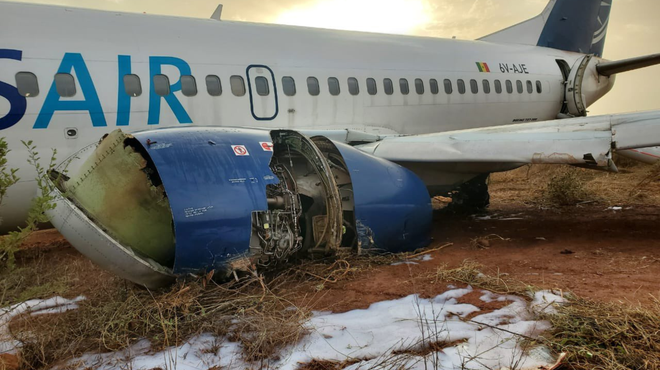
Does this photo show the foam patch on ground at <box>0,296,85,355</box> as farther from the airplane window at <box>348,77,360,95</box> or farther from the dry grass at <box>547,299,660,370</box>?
the airplane window at <box>348,77,360,95</box>

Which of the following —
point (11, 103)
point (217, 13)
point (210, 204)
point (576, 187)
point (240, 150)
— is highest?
point (217, 13)

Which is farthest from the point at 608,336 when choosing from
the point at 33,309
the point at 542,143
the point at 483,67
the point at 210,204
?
the point at 483,67

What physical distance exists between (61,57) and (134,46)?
1004 millimetres

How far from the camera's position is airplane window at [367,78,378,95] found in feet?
30.9

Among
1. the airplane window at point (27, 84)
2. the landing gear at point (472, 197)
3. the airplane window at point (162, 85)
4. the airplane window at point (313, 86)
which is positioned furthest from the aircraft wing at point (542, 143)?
the airplane window at point (27, 84)

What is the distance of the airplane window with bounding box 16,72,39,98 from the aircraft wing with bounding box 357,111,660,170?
13.8 feet

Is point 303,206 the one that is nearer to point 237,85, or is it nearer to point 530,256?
point 530,256

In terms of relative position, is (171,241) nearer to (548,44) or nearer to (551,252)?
(551,252)

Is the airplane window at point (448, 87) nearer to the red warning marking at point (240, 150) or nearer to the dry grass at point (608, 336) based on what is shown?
the red warning marking at point (240, 150)

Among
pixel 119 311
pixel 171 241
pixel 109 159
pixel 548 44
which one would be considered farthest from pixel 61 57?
pixel 548 44

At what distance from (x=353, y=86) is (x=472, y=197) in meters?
3.09

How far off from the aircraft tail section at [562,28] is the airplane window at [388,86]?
6674 millimetres

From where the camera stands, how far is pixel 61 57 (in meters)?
6.61

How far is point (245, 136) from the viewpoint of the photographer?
5363mm
